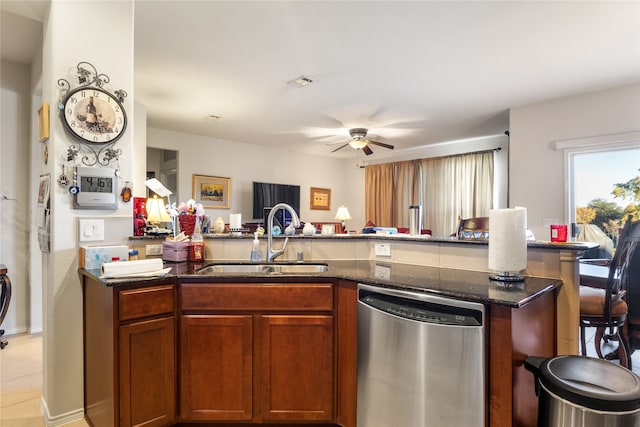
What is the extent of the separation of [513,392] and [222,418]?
1441 millimetres

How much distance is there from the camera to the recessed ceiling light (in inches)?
128

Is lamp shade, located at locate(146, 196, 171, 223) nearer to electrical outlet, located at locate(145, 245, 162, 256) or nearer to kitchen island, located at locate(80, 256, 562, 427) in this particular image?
electrical outlet, located at locate(145, 245, 162, 256)

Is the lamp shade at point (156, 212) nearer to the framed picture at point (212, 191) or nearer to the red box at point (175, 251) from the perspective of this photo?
the red box at point (175, 251)

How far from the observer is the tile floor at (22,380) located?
2005 millimetres

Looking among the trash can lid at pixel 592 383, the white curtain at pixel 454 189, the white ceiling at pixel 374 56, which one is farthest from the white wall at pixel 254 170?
the trash can lid at pixel 592 383

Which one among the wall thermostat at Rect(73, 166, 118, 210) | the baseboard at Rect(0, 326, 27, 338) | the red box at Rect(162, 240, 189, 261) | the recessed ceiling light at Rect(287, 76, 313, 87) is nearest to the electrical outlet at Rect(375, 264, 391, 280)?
the red box at Rect(162, 240, 189, 261)

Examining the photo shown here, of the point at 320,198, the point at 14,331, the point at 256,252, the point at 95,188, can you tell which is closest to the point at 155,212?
the point at 95,188

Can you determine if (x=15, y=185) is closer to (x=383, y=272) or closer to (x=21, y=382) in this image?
(x=21, y=382)

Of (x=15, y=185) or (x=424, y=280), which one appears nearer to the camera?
(x=424, y=280)

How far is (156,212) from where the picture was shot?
2717mm

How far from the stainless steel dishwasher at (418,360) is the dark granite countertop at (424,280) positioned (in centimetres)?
5

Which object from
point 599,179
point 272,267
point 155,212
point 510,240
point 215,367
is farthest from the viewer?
point 599,179

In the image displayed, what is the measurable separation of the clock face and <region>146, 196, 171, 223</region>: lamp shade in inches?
30.9

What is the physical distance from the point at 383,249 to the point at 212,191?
4.29m
